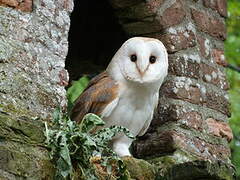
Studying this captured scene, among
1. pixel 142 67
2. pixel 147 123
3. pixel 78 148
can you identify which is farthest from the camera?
pixel 147 123

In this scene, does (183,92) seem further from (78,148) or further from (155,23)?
(78,148)

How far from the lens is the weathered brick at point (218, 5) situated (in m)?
4.11

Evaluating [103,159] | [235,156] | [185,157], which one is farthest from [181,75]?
[235,156]

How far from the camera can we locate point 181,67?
3.79m

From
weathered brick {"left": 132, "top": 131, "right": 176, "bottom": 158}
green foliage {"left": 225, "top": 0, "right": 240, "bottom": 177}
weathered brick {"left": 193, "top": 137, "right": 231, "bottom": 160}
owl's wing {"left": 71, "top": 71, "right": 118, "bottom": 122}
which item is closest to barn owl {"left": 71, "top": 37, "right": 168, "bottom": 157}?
owl's wing {"left": 71, "top": 71, "right": 118, "bottom": 122}

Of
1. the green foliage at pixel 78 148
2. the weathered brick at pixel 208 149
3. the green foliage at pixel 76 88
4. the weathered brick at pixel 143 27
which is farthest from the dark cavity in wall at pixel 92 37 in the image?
the green foliage at pixel 78 148

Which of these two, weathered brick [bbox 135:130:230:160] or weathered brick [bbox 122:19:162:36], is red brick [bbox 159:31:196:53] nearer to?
weathered brick [bbox 122:19:162:36]

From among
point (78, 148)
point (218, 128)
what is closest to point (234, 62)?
point (218, 128)

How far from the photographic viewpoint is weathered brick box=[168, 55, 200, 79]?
3775 mm

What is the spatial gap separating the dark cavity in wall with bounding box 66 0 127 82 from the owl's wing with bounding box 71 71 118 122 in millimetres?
976

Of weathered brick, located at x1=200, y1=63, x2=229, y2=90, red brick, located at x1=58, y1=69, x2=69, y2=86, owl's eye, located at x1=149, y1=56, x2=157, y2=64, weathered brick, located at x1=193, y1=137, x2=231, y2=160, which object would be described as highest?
owl's eye, located at x1=149, y1=56, x2=157, y2=64

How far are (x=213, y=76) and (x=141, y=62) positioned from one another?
33.8 inches

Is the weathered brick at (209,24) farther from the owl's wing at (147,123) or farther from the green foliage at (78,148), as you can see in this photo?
the green foliage at (78,148)

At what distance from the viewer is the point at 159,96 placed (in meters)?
3.75
